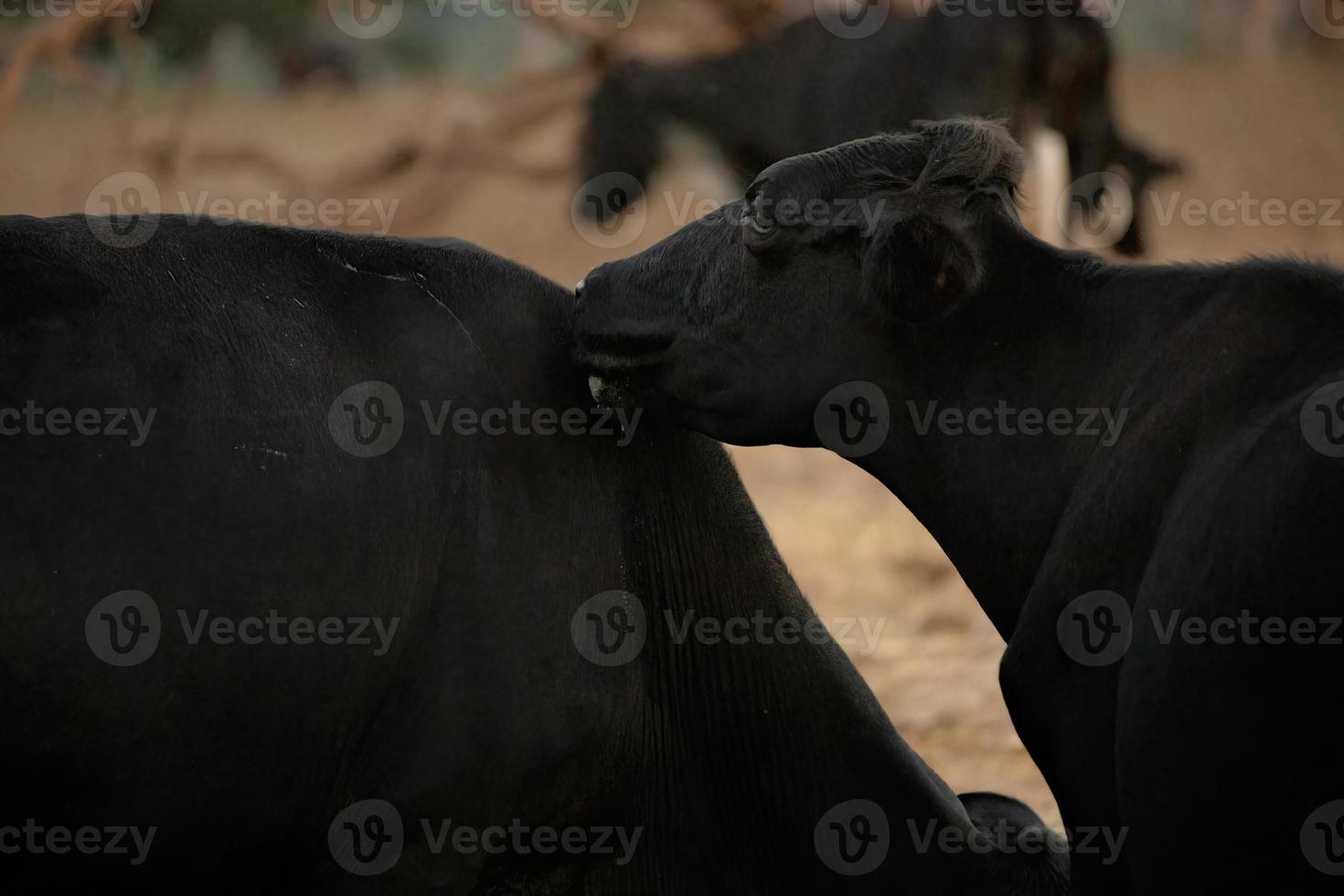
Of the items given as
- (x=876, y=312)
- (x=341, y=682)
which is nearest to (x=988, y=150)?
(x=876, y=312)

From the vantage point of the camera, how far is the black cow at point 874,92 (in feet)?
42.7

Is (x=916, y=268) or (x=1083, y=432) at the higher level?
(x=916, y=268)

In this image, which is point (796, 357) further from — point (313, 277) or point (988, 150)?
point (313, 277)

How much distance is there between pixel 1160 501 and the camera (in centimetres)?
332

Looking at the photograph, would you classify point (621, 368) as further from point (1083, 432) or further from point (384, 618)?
point (1083, 432)

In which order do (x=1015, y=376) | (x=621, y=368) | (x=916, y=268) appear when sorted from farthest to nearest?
(x=621, y=368), (x=1015, y=376), (x=916, y=268)

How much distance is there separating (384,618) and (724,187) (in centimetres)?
1297

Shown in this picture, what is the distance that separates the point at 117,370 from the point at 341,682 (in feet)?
2.51

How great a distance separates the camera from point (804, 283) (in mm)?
3682

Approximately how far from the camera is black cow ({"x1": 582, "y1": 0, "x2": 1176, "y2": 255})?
1301 centimetres

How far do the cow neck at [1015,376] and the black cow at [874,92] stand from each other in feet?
24.4

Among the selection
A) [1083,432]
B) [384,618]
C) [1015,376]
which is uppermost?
[1015,376]

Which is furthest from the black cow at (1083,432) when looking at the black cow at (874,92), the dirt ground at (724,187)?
the black cow at (874,92)

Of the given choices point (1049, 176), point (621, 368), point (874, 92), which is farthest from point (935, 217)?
point (1049, 176)
